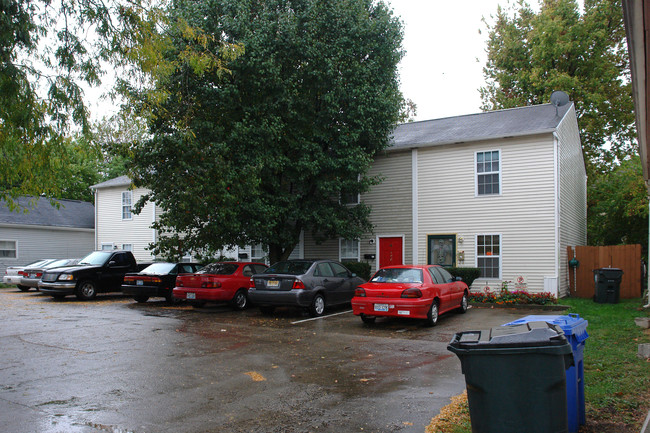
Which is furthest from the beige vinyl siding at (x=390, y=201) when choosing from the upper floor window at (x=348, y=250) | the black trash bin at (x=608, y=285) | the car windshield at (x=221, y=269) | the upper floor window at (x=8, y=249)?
the upper floor window at (x=8, y=249)

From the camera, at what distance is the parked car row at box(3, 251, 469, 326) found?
11219 mm

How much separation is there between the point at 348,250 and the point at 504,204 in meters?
6.57

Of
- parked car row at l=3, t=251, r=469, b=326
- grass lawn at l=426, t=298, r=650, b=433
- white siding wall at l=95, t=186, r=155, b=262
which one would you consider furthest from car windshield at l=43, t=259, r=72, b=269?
grass lawn at l=426, t=298, r=650, b=433

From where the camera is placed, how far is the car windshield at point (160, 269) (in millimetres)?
16750

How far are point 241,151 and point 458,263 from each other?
8.64 meters

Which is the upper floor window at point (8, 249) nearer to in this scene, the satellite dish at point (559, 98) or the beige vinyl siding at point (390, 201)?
the beige vinyl siding at point (390, 201)

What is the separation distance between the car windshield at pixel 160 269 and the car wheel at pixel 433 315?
931cm

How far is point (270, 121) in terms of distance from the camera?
1630 cm

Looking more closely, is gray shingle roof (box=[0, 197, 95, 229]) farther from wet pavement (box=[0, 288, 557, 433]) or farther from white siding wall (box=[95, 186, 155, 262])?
wet pavement (box=[0, 288, 557, 433])

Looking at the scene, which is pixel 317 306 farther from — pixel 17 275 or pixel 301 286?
pixel 17 275

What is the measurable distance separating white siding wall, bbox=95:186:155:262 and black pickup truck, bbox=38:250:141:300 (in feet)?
28.5

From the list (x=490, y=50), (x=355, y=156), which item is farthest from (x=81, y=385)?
(x=490, y=50)

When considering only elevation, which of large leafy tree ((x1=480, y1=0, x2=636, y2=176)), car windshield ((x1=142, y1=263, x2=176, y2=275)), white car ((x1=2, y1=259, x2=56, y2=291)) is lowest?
white car ((x1=2, y1=259, x2=56, y2=291))

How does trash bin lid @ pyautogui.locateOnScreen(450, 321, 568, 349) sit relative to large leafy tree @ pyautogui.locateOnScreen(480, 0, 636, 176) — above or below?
below
